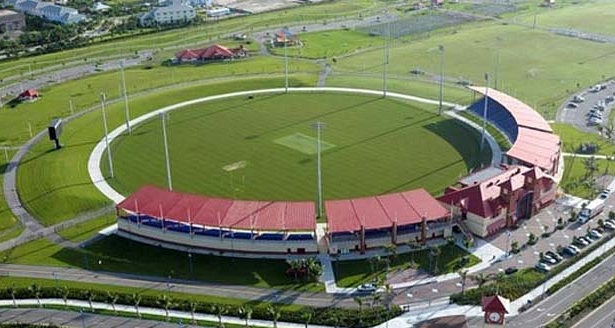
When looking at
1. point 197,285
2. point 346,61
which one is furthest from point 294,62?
point 197,285

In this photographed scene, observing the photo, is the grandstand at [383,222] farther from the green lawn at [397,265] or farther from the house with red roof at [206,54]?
the house with red roof at [206,54]

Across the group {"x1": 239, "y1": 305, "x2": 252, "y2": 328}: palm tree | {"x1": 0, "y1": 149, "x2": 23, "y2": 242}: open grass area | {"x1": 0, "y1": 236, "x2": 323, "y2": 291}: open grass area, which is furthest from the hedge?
{"x1": 0, "y1": 149, "x2": 23, "y2": 242}: open grass area

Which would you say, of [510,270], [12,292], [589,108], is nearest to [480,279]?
[510,270]

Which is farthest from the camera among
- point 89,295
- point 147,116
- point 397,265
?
point 147,116

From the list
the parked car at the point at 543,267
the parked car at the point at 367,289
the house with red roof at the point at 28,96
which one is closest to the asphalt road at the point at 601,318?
the parked car at the point at 543,267

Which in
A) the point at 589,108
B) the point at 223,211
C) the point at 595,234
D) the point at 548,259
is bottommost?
the point at 548,259

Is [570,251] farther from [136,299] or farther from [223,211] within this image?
[136,299]

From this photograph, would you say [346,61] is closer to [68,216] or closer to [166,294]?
[68,216]

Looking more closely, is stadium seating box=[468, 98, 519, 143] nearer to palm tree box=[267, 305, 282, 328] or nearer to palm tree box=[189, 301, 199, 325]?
palm tree box=[267, 305, 282, 328]
